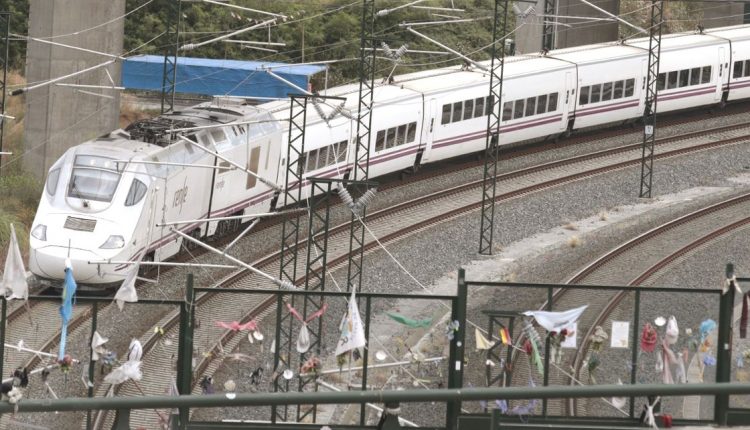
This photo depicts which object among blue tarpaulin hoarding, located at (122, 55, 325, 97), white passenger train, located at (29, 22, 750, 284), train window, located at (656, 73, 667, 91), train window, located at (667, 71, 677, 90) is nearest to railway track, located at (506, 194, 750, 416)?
white passenger train, located at (29, 22, 750, 284)

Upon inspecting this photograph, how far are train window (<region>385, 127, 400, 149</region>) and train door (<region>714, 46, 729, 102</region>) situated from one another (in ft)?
46.7

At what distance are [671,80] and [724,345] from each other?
1259 inches

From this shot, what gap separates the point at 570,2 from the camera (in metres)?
58.6

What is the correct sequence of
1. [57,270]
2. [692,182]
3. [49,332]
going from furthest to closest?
1. [692,182]
2. [57,270]
3. [49,332]

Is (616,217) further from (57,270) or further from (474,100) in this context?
(57,270)

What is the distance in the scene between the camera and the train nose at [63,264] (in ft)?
88.6

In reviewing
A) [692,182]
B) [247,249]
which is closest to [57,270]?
[247,249]

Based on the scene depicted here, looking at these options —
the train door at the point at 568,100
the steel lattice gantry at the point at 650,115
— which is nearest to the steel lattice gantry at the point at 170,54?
the train door at the point at 568,100

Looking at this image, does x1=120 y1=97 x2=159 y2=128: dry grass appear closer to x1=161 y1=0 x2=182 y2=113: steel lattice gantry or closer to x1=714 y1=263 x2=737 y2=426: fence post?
x1=161 y1=0 x2=182 y2=113: steel lattice gantry

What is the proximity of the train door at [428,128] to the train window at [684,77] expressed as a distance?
1055 cm

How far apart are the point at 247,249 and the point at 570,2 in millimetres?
29407

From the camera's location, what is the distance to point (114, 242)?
27.4m

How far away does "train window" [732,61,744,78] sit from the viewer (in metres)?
48.0

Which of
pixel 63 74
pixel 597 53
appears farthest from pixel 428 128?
pixel 63 74
